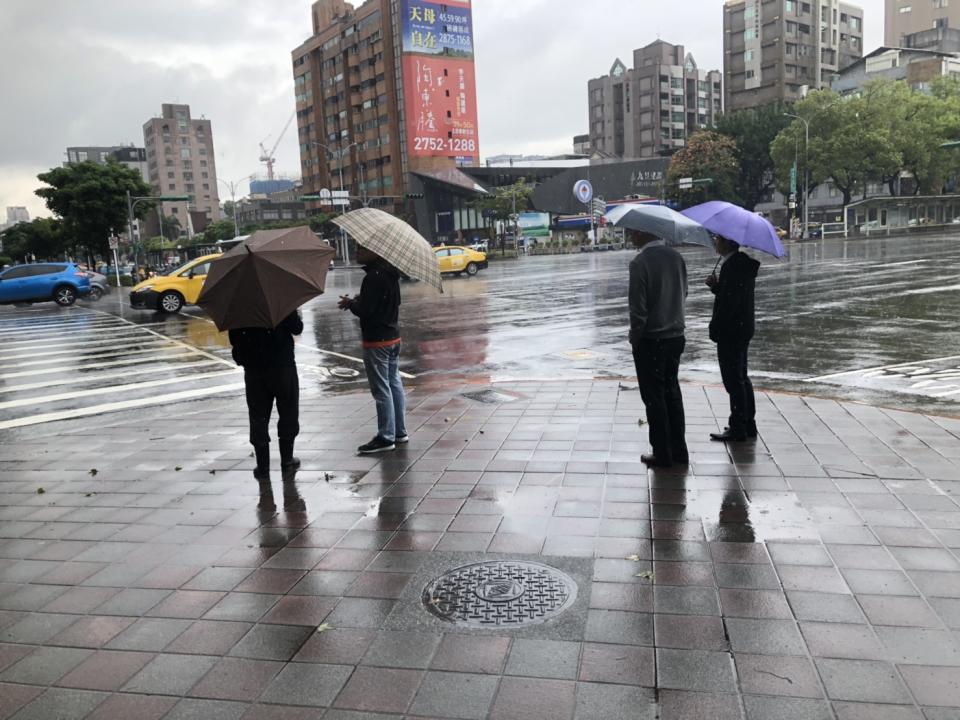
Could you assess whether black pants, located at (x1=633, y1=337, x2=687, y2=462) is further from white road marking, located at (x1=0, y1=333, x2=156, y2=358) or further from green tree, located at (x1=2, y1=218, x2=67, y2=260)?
green tree, located at (x1=2, y1=218, x2=67, y2=260)

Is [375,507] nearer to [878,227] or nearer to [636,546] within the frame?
[636,546]

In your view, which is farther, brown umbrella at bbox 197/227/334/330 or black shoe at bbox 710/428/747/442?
black shoe at bbox 710/428/747/442

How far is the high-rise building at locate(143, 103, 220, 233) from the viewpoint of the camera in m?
163

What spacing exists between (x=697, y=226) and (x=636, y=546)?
2586 mm

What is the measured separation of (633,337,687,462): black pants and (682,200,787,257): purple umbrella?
0.90 metres

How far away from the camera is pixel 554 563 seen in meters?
4.03

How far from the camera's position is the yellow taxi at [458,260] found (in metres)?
37.7

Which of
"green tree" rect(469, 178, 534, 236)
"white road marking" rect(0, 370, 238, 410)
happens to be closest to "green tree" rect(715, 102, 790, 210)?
"green tree" rect(469, 178, 534, 236)

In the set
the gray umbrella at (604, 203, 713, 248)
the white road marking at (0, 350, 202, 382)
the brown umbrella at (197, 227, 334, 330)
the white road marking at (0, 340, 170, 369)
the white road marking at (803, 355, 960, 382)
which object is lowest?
the white road marking at (803, 355, 960, 382)

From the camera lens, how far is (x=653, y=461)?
5621 mm

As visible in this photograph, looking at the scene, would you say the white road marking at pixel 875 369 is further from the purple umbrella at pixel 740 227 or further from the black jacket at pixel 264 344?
the black jacket at pixel 264 344

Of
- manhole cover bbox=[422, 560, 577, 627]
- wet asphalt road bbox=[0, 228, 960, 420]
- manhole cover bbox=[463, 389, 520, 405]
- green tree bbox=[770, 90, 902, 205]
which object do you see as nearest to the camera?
manhole cover bbox=[422, 560, 577, 627]

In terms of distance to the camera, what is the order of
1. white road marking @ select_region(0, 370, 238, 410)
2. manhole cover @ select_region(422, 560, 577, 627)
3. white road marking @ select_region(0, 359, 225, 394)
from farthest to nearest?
1. white road marking @ select_region(0, 359, 225, 394)
2. white road marking @ select_region(0, 370, 238, 410)
3. manhole cover @ select_region(422, 560, 577, 627)

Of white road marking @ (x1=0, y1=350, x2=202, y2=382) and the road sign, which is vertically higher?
the road sign
